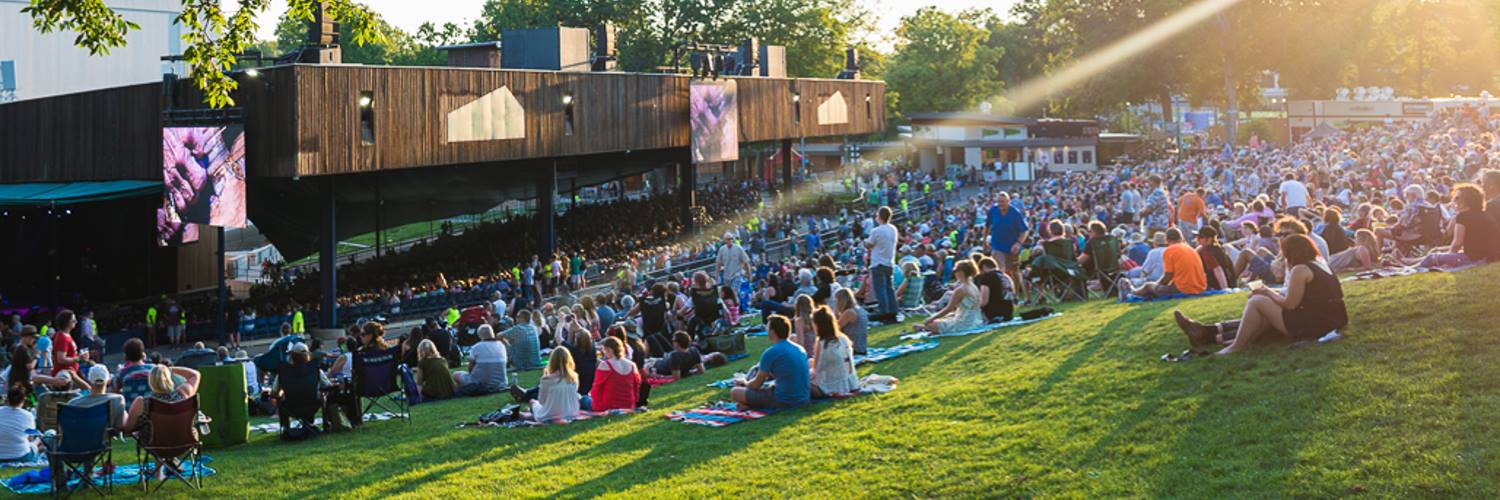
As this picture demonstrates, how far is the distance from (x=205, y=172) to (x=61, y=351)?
33.6 feet

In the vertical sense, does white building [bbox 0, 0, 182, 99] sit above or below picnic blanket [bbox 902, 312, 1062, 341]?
above

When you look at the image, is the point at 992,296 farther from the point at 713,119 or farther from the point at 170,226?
the point at 713,119

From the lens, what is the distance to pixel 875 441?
10.1m

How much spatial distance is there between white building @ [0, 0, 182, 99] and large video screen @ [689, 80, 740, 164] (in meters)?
17.9

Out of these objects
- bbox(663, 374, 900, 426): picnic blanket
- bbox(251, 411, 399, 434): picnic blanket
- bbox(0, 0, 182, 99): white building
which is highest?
bbox(0, 0, 182, 99): white building

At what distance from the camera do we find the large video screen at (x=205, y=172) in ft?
82.7

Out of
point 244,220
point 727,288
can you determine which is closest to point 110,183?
point 244,220

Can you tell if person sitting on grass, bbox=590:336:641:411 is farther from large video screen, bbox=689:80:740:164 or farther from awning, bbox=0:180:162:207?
large video screen, bbox=689:80:740:164

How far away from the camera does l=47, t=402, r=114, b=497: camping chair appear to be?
992 centimetres

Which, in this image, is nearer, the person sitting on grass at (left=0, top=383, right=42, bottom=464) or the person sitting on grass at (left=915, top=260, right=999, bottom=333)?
the person sitting on grass at (left=0, top=383, right=42, bottom=464)

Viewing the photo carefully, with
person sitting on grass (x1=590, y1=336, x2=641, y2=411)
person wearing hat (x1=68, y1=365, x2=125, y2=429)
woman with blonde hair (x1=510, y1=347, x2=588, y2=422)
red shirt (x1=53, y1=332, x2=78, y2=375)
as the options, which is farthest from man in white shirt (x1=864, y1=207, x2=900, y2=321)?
red shirt (x1=53, y1=332, x2=78, y2=375)

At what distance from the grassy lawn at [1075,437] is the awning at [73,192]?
16661mm

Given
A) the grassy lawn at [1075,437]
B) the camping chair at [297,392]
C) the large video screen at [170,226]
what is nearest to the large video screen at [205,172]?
the large video screen at [170,226]

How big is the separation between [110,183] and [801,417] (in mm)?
21972
